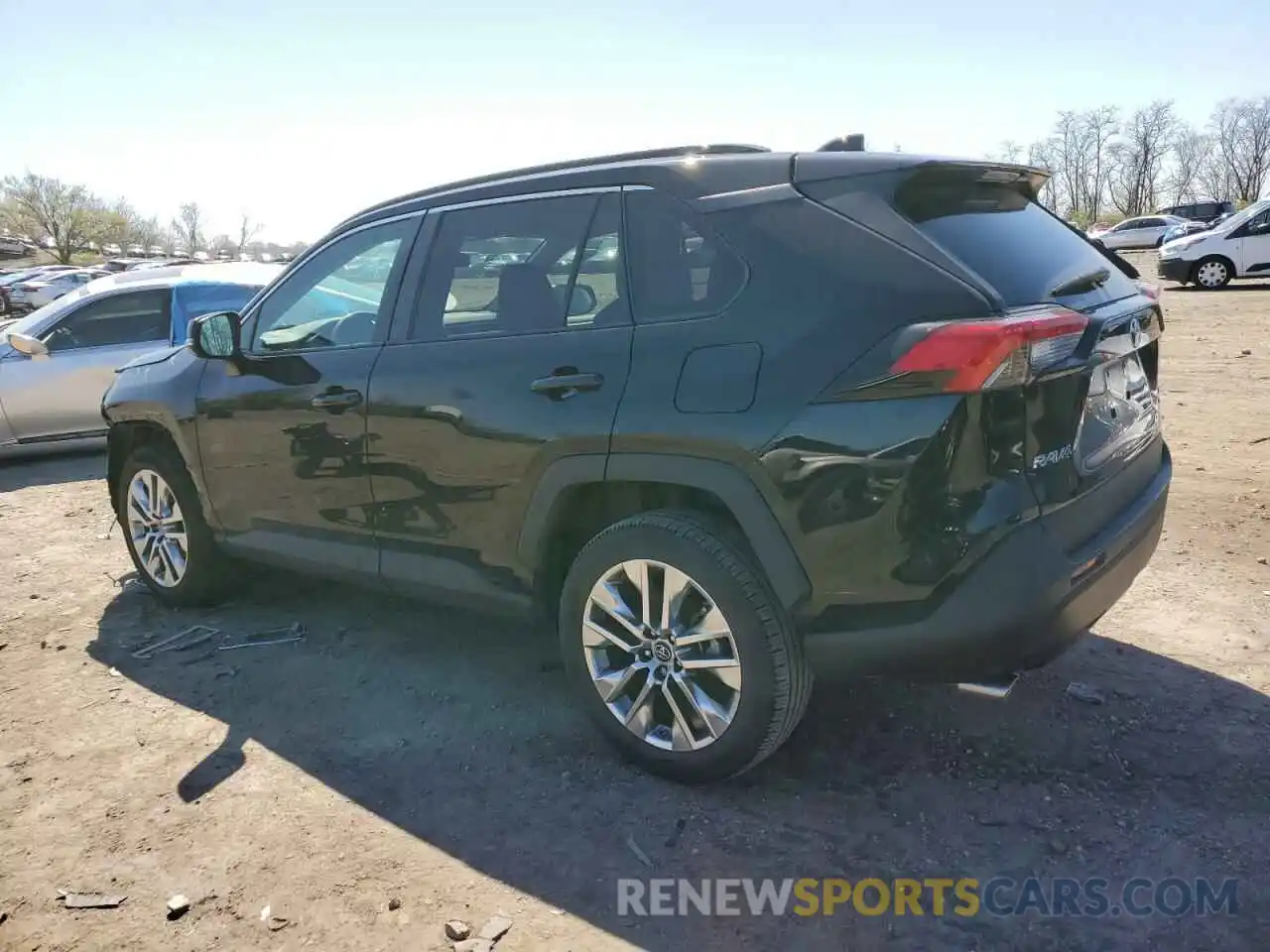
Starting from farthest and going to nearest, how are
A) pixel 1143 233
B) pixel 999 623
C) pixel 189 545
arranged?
pixel 1143 233 → pixel 189 545 → pixel 999 623

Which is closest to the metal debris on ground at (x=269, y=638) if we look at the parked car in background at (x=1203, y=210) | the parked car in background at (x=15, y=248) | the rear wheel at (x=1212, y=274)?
the rear wheel at (x=1212, y=274)

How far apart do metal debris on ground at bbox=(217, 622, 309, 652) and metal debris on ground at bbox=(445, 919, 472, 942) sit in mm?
2251

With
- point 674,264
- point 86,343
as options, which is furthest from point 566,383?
point 86,343

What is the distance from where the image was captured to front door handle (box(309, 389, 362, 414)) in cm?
370

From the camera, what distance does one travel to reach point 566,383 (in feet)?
10.1

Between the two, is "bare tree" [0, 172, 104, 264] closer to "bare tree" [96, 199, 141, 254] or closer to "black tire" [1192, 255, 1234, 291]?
"bare tree" [96, 199, 141, 254]

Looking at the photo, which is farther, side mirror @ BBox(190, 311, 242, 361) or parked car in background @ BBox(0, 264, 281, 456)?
parked car in background @ BBox(0, 264, 281, 456)

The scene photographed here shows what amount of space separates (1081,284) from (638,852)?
209 cm

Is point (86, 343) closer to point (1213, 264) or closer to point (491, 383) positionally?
point (491, 383)

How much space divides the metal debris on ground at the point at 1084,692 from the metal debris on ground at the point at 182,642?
3.70 m

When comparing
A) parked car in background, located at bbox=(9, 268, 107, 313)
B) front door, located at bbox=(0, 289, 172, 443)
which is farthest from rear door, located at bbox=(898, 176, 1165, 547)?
parked car in background, located at bbox=(9, 268, 107, 313)

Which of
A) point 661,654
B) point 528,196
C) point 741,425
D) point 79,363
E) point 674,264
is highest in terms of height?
point 528,196

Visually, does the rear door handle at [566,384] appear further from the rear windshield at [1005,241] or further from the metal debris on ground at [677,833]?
the metal debris on ground at [677,833]

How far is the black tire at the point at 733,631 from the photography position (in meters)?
2.77
